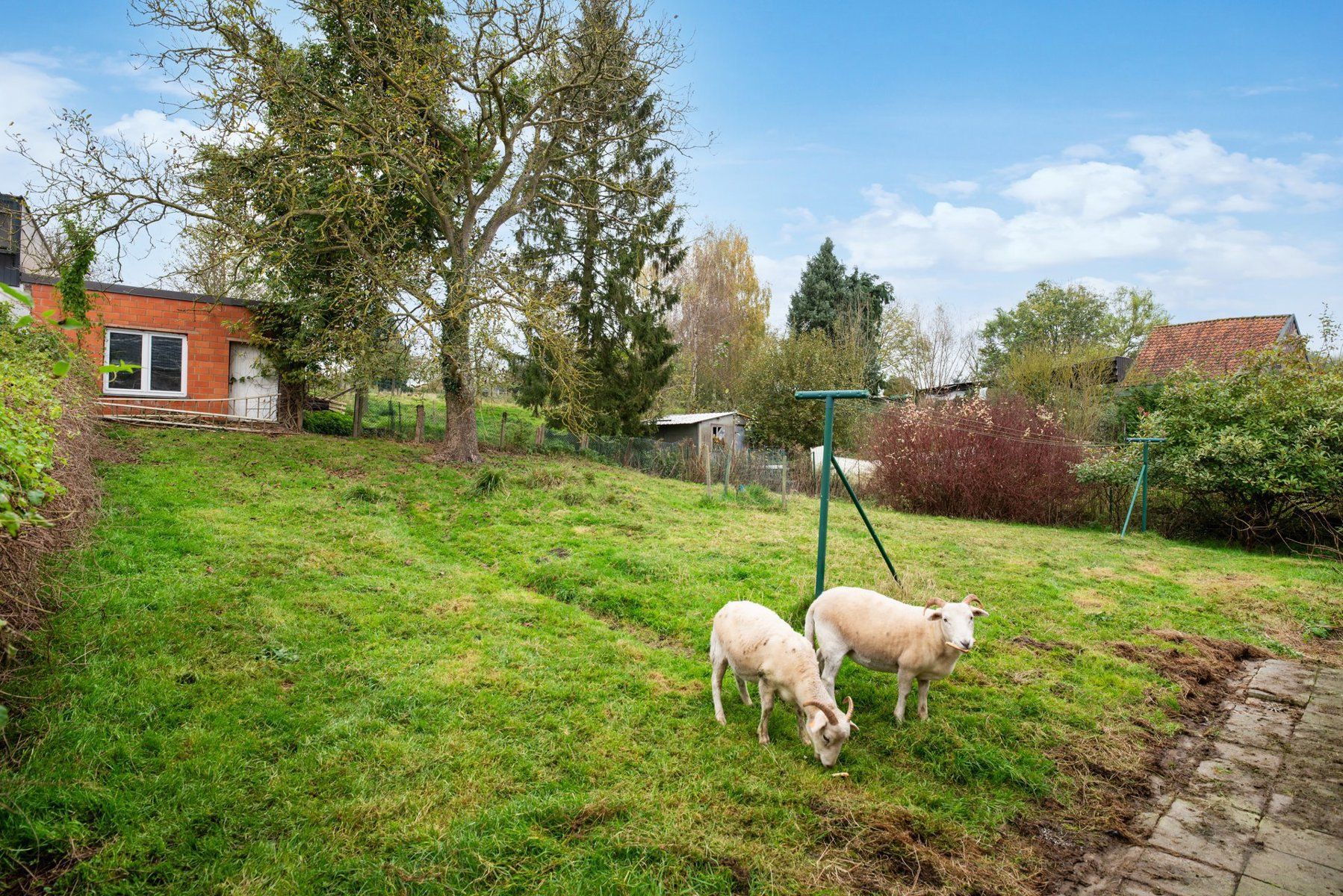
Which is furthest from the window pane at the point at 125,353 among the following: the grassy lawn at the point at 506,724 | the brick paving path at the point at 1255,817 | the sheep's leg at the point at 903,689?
the brick paving path at the point at 1255,817

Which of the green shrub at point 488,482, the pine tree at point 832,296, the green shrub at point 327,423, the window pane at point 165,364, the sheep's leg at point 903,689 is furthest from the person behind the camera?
the pine tree at point 832,296

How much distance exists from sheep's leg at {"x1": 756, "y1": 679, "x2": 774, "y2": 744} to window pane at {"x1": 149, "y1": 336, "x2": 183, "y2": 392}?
19033 millimetres

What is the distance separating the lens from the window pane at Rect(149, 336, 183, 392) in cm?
1712

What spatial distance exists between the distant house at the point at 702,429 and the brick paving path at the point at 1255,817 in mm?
22057

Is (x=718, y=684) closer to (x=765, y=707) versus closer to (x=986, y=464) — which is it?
(x=765, y=707)

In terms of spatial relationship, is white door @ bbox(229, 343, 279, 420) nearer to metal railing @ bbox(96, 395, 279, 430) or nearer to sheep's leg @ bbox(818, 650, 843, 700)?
metal railing @ bbox(96, 395, 279, 430)

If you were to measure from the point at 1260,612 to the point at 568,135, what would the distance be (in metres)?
16.3

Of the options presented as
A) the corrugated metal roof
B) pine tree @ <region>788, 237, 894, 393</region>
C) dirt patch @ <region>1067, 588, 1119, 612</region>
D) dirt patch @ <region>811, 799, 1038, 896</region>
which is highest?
pine tree @ <region>788, 237, 894, 393</region>

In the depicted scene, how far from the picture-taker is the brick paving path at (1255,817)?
138 inches

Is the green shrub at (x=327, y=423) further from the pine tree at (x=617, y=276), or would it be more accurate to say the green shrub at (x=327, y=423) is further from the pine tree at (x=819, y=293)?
the pine tree at (x=819, y=293)

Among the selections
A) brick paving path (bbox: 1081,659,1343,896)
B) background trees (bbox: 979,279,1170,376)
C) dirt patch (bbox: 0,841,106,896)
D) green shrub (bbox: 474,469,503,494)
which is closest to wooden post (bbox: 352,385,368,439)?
green shrub (bbox: 474,469,503,494)

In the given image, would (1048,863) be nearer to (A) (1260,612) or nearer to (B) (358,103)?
(A) (1260,612)

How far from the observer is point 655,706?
5.31 metres

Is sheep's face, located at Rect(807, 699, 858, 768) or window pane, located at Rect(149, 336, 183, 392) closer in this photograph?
sheep's face, located at Rect(807, 699, 858, 768)
